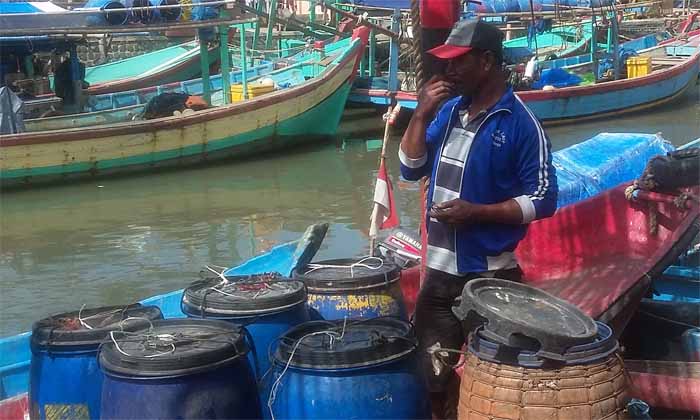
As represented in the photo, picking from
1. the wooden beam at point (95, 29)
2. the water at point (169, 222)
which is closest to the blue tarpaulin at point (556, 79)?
the water at point (169, 222)

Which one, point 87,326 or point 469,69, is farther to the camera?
point 87,326

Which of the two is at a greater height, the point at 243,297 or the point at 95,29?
the point at 95,29

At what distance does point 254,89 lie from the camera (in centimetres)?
1534

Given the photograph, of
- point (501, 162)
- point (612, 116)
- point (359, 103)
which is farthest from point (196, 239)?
point (612, 116)

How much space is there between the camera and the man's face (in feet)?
9.07

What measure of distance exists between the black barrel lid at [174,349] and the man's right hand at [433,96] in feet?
3.10

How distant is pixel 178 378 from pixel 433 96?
3.98 ft

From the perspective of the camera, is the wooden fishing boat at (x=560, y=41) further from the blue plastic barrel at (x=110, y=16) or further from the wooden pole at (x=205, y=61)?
the blue plastic barrel at (x=110, y=16)

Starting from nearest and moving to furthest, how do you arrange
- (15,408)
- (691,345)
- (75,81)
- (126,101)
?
(15,408) < (691,345) < (75,81) < (126,101)

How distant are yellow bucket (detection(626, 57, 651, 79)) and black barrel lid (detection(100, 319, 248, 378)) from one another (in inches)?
690

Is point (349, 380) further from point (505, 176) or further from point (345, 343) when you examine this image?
point (505, 176)

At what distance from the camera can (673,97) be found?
18828mm

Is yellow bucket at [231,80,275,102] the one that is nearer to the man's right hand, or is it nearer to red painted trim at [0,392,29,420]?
red painted trim at [0,392,29,420]

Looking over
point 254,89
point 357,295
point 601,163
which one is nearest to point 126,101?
point 254,89
